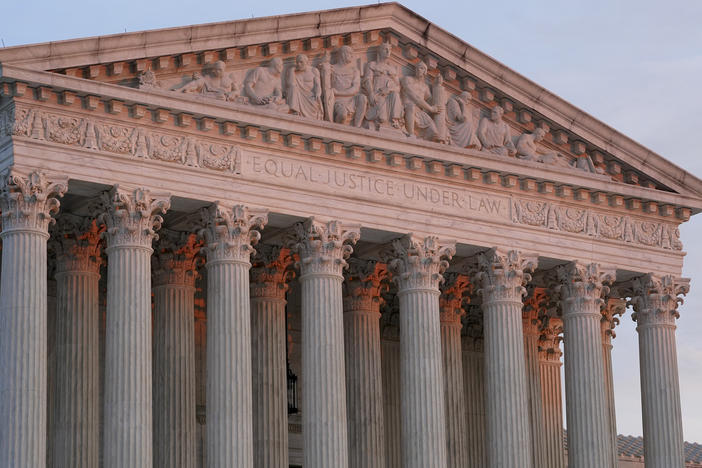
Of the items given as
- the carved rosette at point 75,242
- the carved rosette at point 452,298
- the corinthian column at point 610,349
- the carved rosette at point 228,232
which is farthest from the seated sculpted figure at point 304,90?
the corinthian column at point 610,349

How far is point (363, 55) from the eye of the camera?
49.5m

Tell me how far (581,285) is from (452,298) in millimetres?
4726

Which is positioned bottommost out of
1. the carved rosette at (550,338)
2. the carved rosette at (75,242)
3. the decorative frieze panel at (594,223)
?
the carved rosette at (550,338)

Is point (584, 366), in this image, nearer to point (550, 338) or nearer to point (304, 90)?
point (550, 338)

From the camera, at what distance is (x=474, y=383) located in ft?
192

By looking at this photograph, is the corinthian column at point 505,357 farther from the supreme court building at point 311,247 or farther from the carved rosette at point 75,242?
the carved rosette at point 75,242

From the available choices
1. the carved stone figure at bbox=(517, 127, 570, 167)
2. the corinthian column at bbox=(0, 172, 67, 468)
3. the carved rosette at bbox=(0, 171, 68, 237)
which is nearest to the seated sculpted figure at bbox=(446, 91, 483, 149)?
the carved stone figure at bbox=(517, 127, 570, 167)

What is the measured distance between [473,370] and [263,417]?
11.8 metres

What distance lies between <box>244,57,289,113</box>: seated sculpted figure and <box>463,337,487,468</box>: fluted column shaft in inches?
610

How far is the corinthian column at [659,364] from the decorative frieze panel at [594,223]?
4.24ft

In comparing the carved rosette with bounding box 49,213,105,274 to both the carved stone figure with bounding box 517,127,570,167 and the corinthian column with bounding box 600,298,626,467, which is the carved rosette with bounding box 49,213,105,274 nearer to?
the carved stone figure with bounding box 517,127,570,167

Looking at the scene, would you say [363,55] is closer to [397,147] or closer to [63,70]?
[397,147]

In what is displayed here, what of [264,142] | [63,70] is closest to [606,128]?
[264,142]

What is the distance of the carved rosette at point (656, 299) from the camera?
53219 mm
